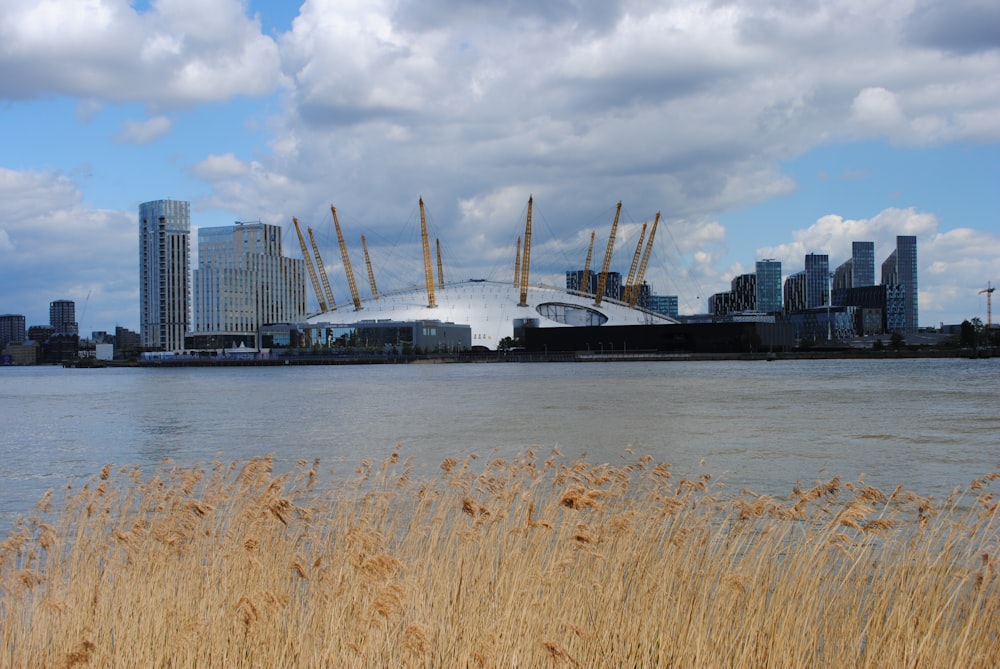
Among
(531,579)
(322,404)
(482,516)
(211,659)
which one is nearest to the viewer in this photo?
(211,659)

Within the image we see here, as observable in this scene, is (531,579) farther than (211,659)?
Yes

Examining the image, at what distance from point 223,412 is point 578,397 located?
2588 cm

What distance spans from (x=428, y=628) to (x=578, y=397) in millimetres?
60753

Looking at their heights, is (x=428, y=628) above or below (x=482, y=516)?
below

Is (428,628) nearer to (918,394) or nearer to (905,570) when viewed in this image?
(905,570)

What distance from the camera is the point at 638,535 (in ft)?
37.8

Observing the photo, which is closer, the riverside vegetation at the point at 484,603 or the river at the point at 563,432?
the riverside vegetation at the point at 484,603

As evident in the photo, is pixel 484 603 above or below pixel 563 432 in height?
above

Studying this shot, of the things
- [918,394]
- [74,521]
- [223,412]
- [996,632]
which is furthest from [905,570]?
[918,394]

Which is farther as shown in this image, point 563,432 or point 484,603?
point 563,432

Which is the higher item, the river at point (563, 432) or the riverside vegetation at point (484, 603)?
the riverside vegetation at point (484, 603)

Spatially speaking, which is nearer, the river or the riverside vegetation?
the riverside vegetation

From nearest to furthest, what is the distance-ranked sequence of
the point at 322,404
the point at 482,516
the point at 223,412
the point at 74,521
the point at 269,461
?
the point at 482,516
the point at 269,461
the point at 74,521
the point at 223,412
the point at 322,404

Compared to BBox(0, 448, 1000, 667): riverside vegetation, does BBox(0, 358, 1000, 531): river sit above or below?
below
